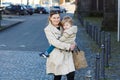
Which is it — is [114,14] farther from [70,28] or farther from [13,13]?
[13,13]

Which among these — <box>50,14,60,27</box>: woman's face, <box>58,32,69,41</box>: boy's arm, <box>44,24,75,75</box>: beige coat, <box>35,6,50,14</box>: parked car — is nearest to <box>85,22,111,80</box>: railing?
<box>44,24,75,75</box>: beige coat

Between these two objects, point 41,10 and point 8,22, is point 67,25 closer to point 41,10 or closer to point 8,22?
point 8,22

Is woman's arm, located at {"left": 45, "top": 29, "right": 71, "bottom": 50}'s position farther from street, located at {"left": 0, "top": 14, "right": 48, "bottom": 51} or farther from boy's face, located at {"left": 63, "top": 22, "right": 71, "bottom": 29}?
street, located at {"left": 0, "top": 14, "right": 48, "bottom": 51}

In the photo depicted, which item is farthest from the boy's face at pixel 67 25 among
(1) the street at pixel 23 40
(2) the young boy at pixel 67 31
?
(1) the street at pixel 23 40

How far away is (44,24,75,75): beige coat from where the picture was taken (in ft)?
28.9

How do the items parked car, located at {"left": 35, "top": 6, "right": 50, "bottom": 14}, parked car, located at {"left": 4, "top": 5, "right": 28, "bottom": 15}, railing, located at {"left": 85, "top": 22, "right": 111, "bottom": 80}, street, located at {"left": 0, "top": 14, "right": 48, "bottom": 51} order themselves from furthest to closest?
parked car, located at {"left": 35, "top": 6, "right": 50, "bottom": 14} → parked car, located at {"left": 4, "top": 5, "right": 28, "bottom": 15} → street, located at {"left": 0, "top": 14, "right": 48, "bottom": 51} → railing, located at {"left": 85, "top": 22, "right": 111, "bottom": 80}

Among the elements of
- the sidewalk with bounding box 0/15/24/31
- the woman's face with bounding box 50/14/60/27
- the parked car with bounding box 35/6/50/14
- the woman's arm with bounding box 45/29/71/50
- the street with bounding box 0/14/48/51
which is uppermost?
the woman's face with bounding box 50/14/60/27

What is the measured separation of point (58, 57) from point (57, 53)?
0.09m

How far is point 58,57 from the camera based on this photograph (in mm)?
8859

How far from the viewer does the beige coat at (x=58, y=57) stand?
8805 millimetres

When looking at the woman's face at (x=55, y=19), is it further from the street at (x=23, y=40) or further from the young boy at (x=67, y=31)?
the street at (x=23, y=40)

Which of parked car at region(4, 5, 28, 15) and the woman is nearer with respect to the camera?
the woman

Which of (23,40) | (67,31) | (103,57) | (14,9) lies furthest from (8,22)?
(67,31)

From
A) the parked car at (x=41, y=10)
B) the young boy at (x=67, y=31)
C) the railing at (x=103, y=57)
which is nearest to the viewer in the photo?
the young boy at (x=67, y=31)
